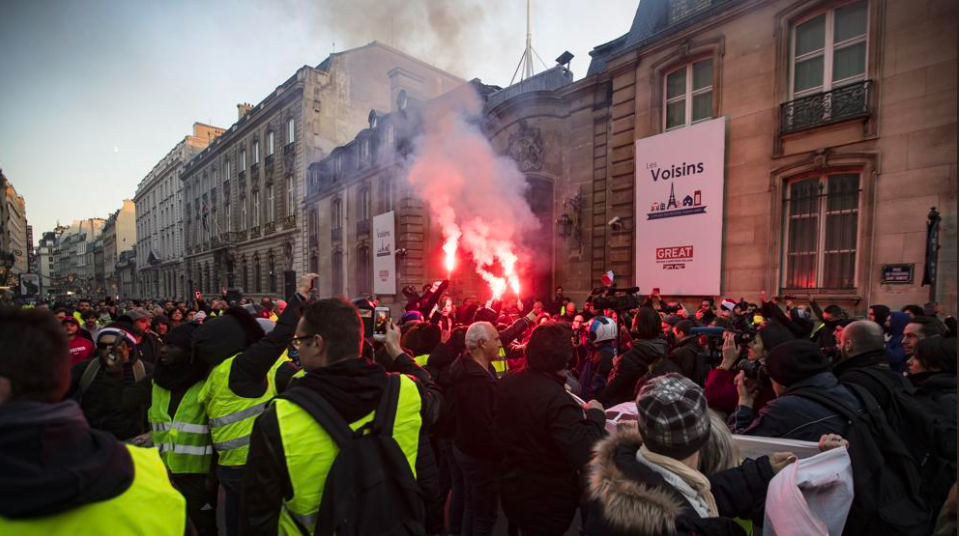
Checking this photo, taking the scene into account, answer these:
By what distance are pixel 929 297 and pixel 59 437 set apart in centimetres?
989

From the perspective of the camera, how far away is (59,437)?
94 cm

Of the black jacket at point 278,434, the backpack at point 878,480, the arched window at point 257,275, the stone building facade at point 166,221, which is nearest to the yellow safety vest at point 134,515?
the black jacket at point 278,434

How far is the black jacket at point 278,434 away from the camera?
1559 mm

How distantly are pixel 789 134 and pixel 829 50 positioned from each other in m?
1.59

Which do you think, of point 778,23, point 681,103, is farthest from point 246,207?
point 778,23

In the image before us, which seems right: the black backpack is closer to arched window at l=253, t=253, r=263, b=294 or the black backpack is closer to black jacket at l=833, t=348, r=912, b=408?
black jacket at l=833, t=348, r=912, b=408

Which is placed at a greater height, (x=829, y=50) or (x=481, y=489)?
(x=829, y=50)

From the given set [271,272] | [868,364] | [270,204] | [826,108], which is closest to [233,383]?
[868,364]

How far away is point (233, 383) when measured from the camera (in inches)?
99.5

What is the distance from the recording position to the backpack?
74.7 inches

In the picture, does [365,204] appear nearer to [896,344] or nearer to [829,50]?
[829,50]

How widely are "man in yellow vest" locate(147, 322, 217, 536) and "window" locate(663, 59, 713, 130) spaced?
34.3 ft

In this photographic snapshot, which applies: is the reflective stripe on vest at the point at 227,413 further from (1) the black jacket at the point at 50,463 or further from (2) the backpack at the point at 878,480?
(2) the backpack at the point at 878,480

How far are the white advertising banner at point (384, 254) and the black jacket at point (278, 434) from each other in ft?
54.0
